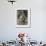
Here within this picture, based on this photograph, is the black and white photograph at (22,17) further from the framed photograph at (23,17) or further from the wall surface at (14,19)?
the wall surface at (14,19)

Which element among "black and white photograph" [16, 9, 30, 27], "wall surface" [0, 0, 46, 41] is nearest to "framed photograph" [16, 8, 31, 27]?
"black and white photograph" [16, 9, 30, 27]

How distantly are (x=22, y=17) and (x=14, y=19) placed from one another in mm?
344

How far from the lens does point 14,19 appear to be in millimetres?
5367

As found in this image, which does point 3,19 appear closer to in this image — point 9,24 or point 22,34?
point 9,24

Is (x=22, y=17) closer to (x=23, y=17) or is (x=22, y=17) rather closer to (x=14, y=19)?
(x=23, y=17)

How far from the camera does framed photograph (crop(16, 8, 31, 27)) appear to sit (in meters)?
5.40

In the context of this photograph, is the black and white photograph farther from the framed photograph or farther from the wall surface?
the wall surface

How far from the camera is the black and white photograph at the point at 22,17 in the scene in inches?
213

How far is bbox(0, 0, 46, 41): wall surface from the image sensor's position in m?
5.33

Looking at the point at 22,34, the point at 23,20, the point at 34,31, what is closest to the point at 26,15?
the point at 23,20

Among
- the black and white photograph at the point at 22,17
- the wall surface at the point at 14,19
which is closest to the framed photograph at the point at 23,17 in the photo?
the black and white photograph at the point at 22,17

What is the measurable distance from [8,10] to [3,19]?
1.36ft

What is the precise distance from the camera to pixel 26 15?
5441 mm

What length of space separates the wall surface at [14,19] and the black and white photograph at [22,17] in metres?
0.16
